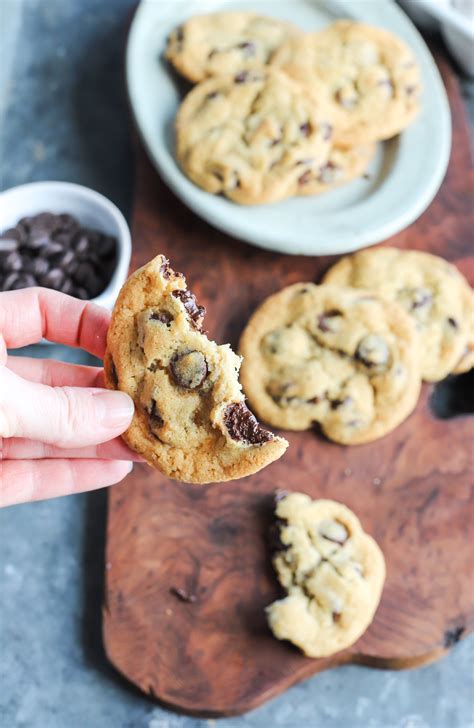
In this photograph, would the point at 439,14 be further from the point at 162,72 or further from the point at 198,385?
the point at 198,385

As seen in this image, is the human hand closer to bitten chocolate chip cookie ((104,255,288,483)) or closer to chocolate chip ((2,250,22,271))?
bitten chocolate chip cookie ((104,255,288,483))

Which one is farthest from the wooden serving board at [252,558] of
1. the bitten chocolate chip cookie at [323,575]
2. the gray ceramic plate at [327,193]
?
the gray ceramic plate at [327,193]

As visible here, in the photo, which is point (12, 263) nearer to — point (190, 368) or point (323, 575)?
point (190, 368)

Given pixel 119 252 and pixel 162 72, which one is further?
pixel 162 72

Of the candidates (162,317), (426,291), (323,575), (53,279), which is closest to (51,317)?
(53,279)

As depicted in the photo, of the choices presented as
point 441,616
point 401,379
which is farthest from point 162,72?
point 441,616

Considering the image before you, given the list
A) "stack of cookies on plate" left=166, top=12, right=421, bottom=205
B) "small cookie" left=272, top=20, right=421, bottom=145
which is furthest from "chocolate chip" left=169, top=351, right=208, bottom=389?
"small cookie" left=272, top=20, right=421, bottom=145

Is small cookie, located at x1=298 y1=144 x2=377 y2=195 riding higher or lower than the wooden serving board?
higher
